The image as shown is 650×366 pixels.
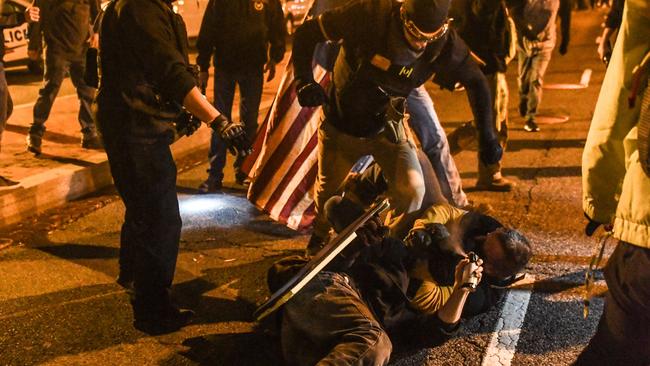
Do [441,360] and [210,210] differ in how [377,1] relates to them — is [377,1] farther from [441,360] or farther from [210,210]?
[210,210]

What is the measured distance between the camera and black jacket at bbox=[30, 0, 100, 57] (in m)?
7.02

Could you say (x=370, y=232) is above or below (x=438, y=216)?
above

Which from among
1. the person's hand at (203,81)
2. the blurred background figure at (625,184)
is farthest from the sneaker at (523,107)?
the blurred background figure at (625,184)

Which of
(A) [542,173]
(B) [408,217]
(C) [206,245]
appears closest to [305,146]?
(C) [206,245]

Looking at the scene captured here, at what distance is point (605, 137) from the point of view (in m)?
2.42

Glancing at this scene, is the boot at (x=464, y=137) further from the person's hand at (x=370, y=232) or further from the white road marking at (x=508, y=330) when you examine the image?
the person's hand at (x=370, y=232)

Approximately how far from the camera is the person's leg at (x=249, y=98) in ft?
21.5

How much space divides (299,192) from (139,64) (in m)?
2.07

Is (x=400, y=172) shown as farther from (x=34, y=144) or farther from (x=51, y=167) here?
(x=34, y=144)

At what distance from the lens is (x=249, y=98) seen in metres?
6.57

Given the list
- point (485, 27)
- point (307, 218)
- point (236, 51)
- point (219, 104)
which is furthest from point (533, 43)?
point (307, 218)

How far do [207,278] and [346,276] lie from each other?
1.40 metres

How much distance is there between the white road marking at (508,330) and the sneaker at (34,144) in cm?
436

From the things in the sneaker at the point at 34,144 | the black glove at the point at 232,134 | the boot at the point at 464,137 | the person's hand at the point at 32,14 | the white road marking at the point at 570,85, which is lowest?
the white road marking at the point at 570,85
